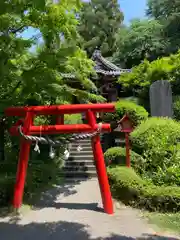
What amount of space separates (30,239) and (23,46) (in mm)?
4208

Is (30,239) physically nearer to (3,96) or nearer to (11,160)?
(3,96)

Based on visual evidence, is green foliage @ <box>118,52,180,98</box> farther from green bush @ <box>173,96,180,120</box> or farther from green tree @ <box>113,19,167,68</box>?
green tree @ <box>113,19,167,68</box>

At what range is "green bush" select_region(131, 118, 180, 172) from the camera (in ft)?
29.0

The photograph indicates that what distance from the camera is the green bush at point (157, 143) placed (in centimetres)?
885

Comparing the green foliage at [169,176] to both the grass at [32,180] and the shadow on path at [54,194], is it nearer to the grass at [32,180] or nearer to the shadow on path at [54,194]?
the shadow on path at [54,194]

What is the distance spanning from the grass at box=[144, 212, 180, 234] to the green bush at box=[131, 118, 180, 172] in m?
1.88

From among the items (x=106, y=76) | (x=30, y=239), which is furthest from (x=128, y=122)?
(x=106, y=76)

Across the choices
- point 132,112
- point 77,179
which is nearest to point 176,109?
point 132,112

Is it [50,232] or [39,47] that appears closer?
[50,232]

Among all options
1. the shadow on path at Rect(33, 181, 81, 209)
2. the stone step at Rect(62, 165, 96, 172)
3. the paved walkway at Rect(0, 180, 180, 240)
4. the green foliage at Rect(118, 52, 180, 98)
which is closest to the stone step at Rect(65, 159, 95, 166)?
the stone step at Rect(62, 165, 96, 172)

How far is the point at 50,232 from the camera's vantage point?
626 centimetres

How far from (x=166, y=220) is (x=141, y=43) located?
1833 cm

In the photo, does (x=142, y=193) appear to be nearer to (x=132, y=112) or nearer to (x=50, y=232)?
(x=50, y=232)

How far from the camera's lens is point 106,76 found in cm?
1973
